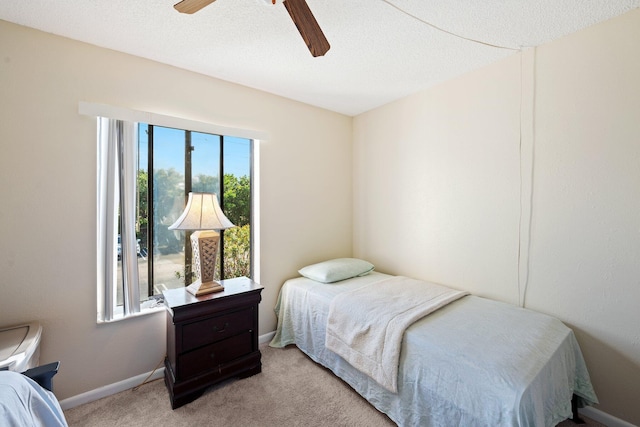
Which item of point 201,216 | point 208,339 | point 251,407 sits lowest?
point 251,407

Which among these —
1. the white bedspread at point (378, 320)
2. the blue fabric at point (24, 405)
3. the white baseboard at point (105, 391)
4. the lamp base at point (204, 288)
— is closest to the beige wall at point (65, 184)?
the white baseboard at point (105, 391)

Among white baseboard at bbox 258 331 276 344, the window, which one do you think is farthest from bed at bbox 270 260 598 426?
the window

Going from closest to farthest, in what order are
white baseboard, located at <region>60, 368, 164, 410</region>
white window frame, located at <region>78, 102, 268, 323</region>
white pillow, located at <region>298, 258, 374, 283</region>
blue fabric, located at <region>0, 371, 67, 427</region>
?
blue fabric, located at <region>0, 371, 67, 427</region>, white baseboard, located at <region>60, 368, 164, 410</region>, white window frame, located at <region>78, 102, 268, 323</region>, white pillow, located at <region>298, 258, 374, 283</region>

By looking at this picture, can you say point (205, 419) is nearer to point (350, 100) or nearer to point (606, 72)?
point (350, 100)

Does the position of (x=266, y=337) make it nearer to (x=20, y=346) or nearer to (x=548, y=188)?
(x=20, y=346)

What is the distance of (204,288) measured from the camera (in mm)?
1978

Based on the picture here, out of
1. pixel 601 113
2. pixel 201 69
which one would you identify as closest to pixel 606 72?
pixel 601 113

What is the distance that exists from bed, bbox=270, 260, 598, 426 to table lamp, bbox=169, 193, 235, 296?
97 centimetres

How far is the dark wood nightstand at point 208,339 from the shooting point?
70.4 inches

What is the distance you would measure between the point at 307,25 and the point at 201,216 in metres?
1.37

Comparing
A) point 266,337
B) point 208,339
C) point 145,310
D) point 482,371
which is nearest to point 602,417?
point 482,371

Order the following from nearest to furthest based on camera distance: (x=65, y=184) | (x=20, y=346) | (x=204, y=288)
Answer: (x=20, y=346) < (x=65, y=184) < (x=204, y=288)

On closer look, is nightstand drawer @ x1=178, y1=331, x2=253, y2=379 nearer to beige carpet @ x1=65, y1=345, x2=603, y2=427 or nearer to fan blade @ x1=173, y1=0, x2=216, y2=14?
beige carpet @ x1=65, y1=345, x2=603, y2=427

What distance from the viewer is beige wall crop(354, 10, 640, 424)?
155cm
